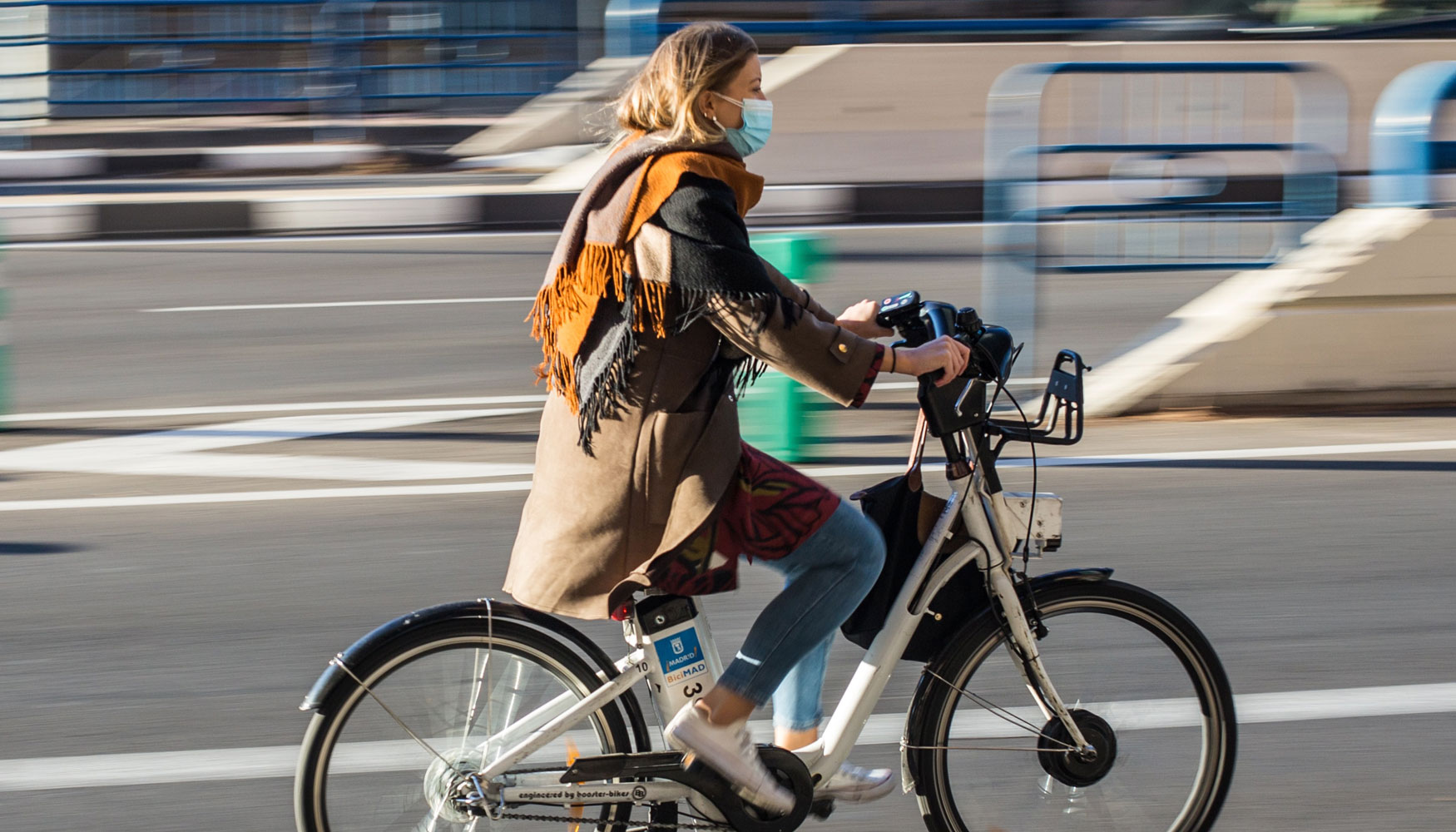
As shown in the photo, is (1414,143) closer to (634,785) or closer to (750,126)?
(750,126)

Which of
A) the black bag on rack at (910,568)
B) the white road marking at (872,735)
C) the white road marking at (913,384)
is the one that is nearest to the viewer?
the black bag on rack at (910,568)

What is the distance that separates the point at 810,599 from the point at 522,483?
134 inches

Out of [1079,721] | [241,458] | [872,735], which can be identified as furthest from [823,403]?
[1079,721]

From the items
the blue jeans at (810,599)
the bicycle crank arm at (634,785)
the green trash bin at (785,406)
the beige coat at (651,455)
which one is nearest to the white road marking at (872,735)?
the bicycle crank arm at (634,785)

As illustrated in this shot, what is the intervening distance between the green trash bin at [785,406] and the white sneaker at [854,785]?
3.13m

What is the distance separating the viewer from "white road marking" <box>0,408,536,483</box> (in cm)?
649

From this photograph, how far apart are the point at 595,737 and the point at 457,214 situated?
11.2 meters

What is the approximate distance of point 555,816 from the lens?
3.11 m

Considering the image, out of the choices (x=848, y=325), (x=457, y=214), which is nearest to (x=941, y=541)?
(x=848, y=325)

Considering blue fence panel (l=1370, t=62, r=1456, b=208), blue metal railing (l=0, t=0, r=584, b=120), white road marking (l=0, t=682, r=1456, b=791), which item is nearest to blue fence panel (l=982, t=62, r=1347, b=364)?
blue fence panel (l=1370, t=62, r=1456, b=208)

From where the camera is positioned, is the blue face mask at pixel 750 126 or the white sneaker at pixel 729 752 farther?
the white sneaker at pixel 729 752

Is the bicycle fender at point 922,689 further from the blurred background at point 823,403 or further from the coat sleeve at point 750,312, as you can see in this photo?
the coat sleeve at point 750,312

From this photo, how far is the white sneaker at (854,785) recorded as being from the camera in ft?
10.6

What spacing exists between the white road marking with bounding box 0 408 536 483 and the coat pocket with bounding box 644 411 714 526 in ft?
11.9
